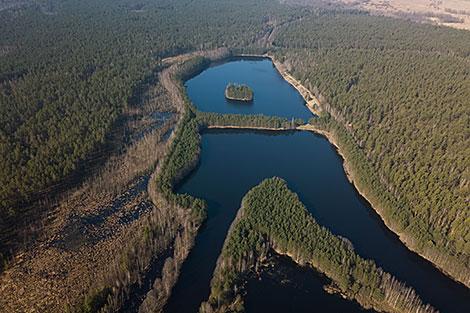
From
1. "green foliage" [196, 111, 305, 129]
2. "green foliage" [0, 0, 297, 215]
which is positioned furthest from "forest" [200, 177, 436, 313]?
"green foliage" [196, 111, 305, 129]

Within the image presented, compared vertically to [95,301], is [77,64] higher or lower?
lower

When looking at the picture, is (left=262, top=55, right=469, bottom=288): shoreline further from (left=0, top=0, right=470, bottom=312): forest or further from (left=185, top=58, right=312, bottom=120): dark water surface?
(left=185, top=58, right=312, bottom=120): dark water surface

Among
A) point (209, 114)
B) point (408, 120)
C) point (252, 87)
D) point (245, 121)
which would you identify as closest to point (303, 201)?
point (408, 120)

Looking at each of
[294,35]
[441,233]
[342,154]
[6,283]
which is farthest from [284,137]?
[294,35]

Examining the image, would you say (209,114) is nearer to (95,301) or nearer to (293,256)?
(293,256)

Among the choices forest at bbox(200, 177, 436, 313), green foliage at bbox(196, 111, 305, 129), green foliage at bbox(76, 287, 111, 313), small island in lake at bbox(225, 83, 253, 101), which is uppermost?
green foliage at bbox(76, 287, 111, 313)

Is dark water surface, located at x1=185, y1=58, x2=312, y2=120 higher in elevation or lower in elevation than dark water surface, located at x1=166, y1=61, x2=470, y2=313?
lower
